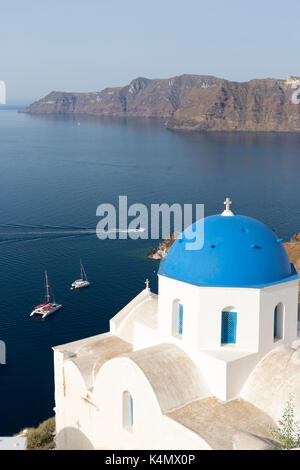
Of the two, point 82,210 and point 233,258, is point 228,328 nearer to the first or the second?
point 233,258

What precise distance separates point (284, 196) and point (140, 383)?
75405mm

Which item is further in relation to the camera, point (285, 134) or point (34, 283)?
point (285, 134)

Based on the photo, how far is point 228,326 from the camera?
16625 mm

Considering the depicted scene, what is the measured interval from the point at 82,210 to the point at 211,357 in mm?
57805

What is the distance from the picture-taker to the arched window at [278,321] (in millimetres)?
17245

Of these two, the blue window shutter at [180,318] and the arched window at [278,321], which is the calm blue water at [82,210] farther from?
the arched window at [278,321]

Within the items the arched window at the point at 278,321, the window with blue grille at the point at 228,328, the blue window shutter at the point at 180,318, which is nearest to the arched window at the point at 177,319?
the blue window shutter at the point at 180,318

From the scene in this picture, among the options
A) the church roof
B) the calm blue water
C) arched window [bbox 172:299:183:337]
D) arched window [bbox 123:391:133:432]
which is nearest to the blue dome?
arched window [bbox 172:299:183:337]

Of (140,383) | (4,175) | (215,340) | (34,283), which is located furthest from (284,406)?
(4,175)

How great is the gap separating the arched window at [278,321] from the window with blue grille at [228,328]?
161 centimetres

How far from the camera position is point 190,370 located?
16.3m

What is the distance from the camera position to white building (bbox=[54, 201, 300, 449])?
15.0 meters
